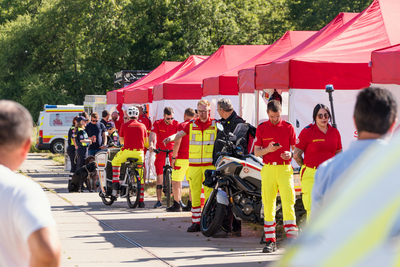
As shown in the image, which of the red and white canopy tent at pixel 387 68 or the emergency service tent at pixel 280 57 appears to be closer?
the red and white canopy tent at pixel 387 68

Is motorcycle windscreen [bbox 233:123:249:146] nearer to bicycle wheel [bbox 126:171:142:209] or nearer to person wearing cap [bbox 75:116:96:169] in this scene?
bicycle wheel [bbox 126:171:142:209]

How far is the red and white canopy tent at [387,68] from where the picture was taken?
7.70 metres

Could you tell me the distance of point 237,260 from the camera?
23.9ft

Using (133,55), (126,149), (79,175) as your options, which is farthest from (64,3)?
(126,149)

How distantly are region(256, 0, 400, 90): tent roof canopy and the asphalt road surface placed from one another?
8.76ft

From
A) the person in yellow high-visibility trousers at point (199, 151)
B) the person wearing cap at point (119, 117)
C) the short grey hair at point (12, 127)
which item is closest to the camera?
the short grey hair at point (12, 127)

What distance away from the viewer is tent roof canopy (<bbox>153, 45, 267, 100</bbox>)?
1691 centimetres

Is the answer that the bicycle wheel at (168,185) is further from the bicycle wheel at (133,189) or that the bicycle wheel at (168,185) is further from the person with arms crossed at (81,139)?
the person with arms crossed at (81,139)

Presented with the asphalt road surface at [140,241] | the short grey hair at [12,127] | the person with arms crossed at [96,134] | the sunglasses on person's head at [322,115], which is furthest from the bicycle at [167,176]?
the short grey hair at [12,127]

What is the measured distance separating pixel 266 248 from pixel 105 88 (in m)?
38.0

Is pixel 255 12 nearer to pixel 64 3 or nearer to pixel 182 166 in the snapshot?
pixel 64 3

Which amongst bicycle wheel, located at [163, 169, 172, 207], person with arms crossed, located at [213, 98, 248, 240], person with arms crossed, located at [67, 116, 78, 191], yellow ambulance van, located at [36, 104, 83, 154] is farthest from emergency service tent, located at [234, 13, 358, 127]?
yellow ambulance van, located at [36, 104, 83, 154]

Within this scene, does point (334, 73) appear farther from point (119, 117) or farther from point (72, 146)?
point (119, 117)

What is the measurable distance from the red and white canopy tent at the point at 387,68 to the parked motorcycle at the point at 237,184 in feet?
6.10
